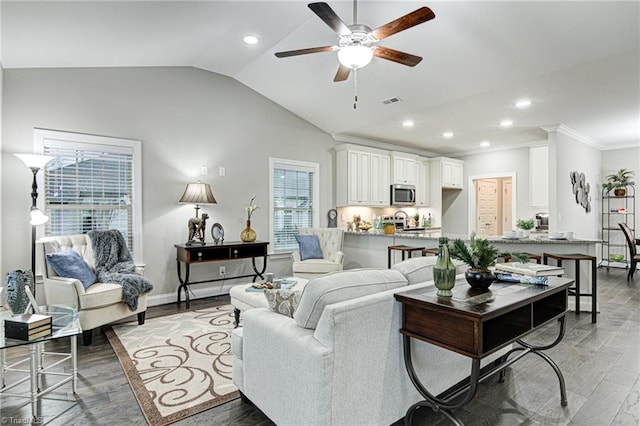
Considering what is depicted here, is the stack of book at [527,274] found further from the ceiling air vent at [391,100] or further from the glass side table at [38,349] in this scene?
the ceiling air vent at [391,100]

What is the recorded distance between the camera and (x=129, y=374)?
8.77ft

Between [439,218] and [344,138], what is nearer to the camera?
[344,138]

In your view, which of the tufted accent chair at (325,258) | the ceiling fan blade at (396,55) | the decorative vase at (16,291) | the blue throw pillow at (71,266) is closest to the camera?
the decorative vase at (16,291)

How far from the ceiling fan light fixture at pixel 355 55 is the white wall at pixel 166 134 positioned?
3.01 m

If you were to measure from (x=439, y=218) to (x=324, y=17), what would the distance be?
657cm

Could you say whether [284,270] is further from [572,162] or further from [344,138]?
[572,162]

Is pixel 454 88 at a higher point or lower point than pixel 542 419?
higher

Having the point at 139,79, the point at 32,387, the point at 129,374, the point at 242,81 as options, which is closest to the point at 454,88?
the point at 242,81

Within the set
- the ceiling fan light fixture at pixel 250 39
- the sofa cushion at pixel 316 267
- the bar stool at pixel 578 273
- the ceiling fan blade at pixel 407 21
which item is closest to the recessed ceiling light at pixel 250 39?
the ceiling fan light fixture at pixel 250 39

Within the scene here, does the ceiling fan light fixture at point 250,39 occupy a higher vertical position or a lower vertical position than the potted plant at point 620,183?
higher

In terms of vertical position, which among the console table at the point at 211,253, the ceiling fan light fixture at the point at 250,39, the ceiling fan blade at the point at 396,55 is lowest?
the console table at the point at 211,253

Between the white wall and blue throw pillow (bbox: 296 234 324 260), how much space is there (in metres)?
0.68

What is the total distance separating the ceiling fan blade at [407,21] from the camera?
236cm

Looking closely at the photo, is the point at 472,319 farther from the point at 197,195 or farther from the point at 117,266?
the point at 197,195
